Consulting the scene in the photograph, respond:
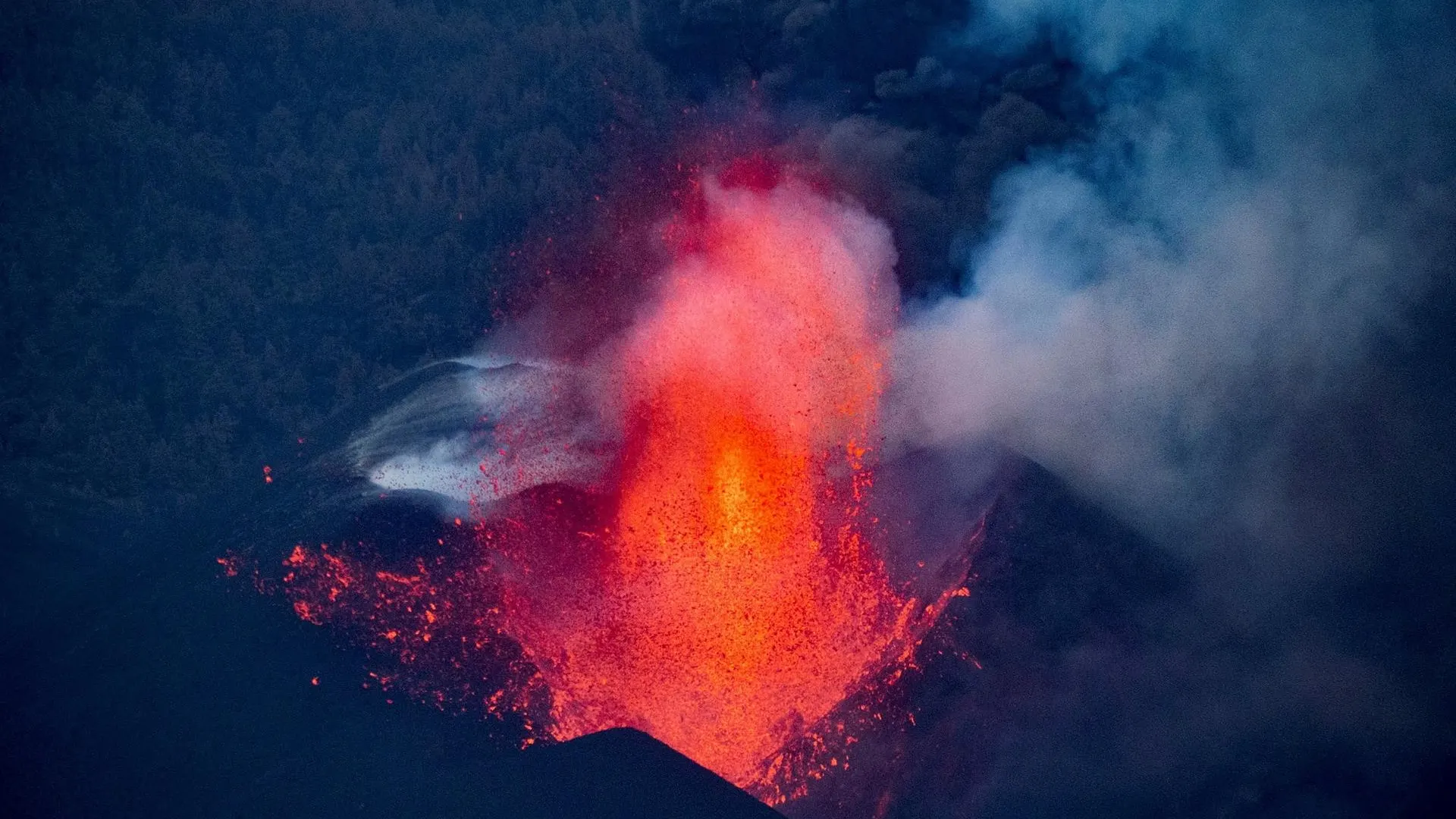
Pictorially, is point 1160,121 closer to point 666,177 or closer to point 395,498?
point 666,177

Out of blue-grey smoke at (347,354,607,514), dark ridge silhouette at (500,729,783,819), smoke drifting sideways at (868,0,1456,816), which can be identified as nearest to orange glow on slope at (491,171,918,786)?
dark ridge silhouette at (500,729,783,819)

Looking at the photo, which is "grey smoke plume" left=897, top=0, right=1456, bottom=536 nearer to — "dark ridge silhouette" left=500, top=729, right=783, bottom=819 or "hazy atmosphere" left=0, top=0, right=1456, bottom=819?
"hazy atmosphere" left=0, top=0, right=1456, bottom=819

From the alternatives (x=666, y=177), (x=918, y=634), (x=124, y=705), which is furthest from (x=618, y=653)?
(x=666, y=177)

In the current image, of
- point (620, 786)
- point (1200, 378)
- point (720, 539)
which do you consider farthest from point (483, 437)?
point (1200, 378)

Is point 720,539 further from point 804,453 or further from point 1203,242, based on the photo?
point 1203,242

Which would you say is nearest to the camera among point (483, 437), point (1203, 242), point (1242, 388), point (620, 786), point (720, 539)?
point (620, 786)
